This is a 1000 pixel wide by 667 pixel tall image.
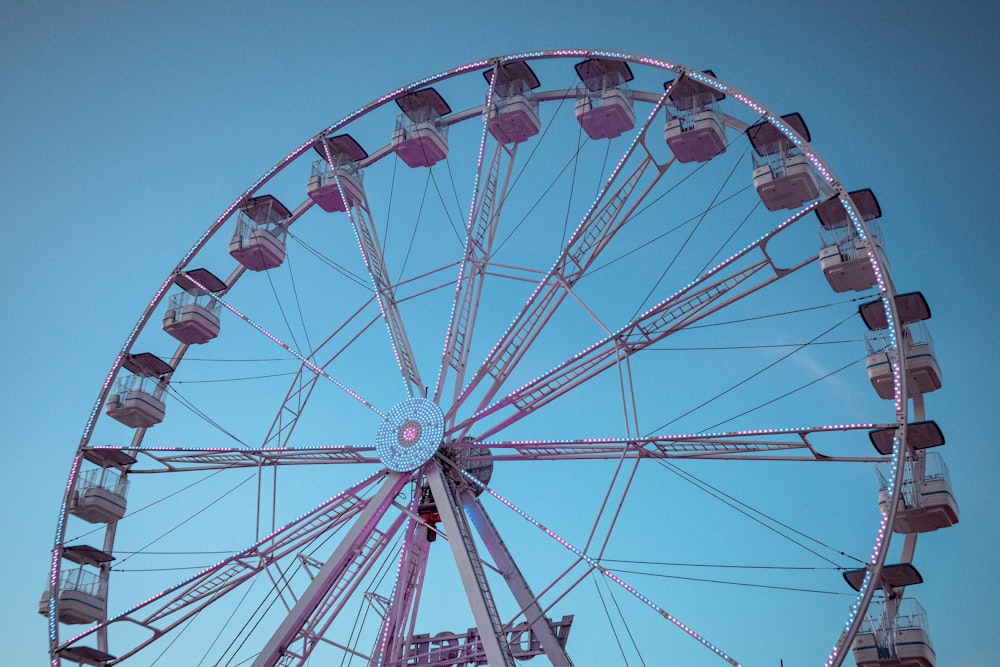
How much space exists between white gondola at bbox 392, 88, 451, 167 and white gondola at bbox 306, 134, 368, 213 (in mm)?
801

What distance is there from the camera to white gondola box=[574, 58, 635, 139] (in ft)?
64.0

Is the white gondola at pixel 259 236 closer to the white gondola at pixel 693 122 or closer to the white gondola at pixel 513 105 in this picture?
the white gondola at pixel 513 105

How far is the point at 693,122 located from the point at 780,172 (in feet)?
4.99

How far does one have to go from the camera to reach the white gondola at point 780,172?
704 inches

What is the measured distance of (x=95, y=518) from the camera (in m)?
20.4

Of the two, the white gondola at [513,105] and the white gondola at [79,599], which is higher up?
the white gondola at [513,105]

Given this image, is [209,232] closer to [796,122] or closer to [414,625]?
[414,625]

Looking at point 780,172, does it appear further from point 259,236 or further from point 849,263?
point 259,236

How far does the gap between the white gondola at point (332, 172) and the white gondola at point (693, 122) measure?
5.57 m

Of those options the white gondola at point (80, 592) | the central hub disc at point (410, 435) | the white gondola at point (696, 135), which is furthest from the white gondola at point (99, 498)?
the white gondola at point (696, 135)

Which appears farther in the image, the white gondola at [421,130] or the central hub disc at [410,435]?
the white gondola at [421,130]

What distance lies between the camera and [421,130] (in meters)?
21.2

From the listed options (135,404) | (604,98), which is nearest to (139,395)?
(135,404)

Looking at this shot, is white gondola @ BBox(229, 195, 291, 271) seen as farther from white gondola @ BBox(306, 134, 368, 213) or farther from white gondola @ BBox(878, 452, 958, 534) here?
white gondola @ BBox(878, 452, 958, 534)
